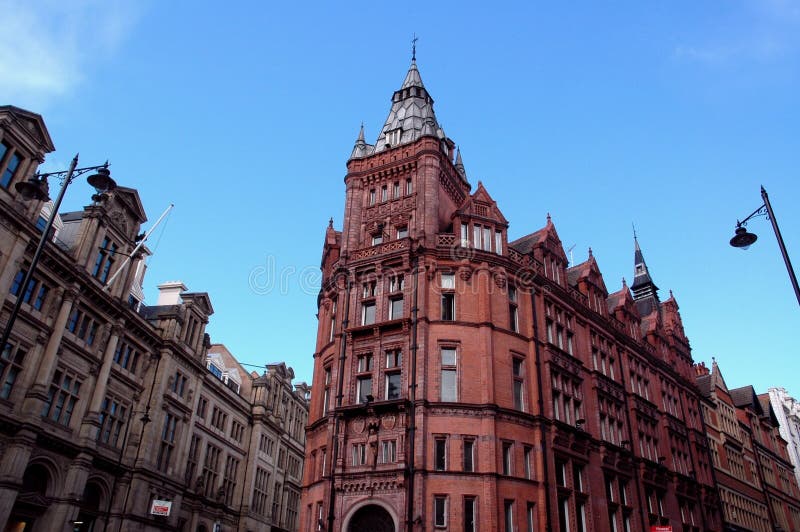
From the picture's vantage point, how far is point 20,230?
36688 mm

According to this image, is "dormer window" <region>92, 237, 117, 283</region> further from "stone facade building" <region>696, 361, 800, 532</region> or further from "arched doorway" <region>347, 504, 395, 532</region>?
"stone facade building" <region>696, 361, 800, 532</region>

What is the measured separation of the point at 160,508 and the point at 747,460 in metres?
59.7

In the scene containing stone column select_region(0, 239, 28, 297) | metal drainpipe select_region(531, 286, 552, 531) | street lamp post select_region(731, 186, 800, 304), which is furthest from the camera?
stone column select_region(0, 239, 28, 297)

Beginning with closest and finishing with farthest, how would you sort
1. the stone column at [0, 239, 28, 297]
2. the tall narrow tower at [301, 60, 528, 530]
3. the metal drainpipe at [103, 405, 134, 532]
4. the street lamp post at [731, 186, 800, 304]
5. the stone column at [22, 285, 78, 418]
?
the street lamp post at [731, 186, 800, 304], the tall narrow tower at [301, 60, 528, 530], the stone column at [0, 239, 28, 297], the stone column at [22, 285, 78, 418], the metal drainpipe at [103, 405, 134, 532]

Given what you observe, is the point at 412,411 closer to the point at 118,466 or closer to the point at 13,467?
the point at 13,467

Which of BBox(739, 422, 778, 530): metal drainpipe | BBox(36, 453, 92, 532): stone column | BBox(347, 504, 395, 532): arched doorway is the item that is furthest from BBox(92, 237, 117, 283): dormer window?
BBox(739, 422, 778, 530): metal drainpipe

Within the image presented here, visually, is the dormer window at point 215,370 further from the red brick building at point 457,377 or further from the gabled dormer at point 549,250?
the gabled dormer at point 549,250

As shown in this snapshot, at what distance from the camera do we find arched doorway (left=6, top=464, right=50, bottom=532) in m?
37.0

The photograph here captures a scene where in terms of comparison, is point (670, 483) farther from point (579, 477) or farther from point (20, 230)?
point (20, 230)

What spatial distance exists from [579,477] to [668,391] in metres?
22.3

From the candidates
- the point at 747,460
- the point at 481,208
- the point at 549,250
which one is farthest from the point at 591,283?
the point at 747,460

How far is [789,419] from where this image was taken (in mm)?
91438

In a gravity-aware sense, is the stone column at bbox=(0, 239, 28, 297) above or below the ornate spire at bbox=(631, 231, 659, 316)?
below

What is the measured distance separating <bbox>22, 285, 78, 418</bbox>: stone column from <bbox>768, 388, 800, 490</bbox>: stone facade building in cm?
8832
